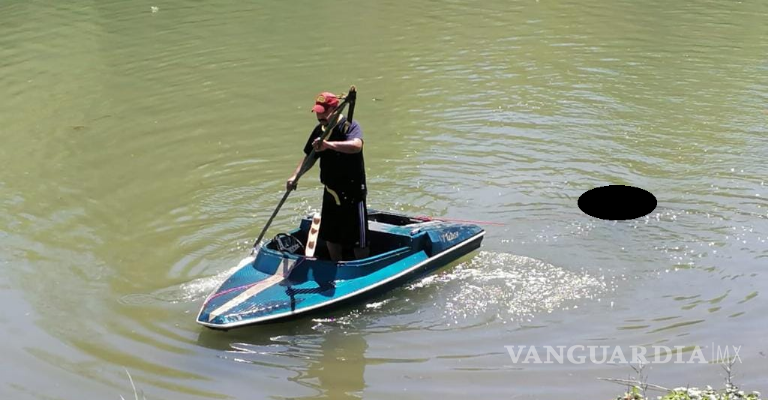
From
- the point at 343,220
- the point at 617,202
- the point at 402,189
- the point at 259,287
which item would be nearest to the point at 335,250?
the point at 343,220

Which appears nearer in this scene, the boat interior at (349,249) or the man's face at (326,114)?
the man's face at (326,114)

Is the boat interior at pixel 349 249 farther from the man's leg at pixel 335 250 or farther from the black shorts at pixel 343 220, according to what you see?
the black shorts at pixel 343 220

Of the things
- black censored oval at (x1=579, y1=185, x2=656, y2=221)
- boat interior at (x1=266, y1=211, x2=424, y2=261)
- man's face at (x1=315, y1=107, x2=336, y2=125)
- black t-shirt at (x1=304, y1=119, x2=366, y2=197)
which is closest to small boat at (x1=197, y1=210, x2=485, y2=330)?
boat interior at (x1=266, y1=211, x2=424, y2=261)

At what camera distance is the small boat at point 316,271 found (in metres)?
7.95

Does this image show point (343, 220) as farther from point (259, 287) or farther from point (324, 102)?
point (324, 102)

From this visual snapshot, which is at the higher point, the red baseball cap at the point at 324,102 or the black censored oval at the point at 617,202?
the red baseball cap at the point at 324,102

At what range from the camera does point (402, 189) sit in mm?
11555

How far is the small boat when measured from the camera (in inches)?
313

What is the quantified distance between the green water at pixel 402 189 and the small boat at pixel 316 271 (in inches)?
10.2

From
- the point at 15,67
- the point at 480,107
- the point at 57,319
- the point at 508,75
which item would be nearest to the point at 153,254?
the point at 57,319

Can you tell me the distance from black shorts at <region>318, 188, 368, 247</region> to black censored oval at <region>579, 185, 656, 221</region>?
3246mm

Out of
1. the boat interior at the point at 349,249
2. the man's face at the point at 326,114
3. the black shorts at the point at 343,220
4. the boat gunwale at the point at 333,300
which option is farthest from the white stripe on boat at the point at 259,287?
the man's face at the point at 326,114

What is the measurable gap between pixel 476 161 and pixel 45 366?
6.51m

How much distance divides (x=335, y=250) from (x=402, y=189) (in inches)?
116
